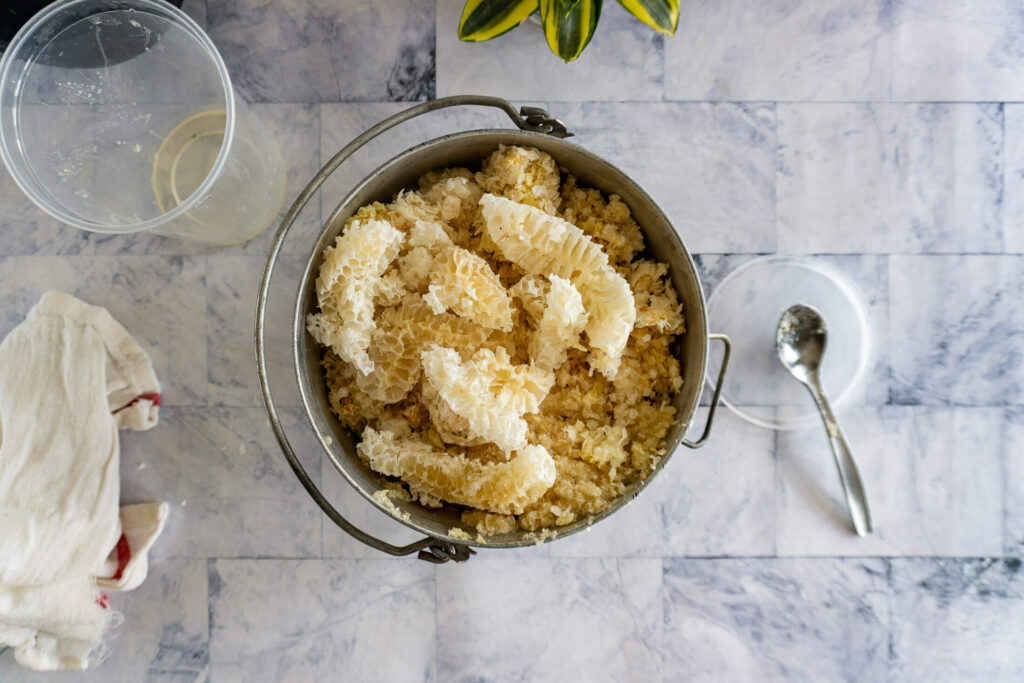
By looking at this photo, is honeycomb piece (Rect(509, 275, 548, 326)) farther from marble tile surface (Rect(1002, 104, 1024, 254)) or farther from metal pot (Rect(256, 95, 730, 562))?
marble tile surface (Rect(1002, 104, 1024, 254))

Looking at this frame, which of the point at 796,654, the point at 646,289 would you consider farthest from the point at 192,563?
the point at 796,654

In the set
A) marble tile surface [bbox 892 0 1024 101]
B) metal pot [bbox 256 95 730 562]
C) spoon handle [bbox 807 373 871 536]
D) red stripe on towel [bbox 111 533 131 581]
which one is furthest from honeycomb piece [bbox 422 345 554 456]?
marble tile surface [bbox 892 0 1024 101]

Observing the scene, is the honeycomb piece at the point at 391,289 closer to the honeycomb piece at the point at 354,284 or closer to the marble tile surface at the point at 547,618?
the honeycomb piece at the point at 354,284

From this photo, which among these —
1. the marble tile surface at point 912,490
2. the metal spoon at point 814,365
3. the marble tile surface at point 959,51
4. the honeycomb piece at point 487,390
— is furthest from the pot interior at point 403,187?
the marble tile surface at point 959,51

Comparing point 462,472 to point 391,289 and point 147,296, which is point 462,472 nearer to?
point 391,289

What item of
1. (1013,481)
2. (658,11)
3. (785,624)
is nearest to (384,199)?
(658,11)
